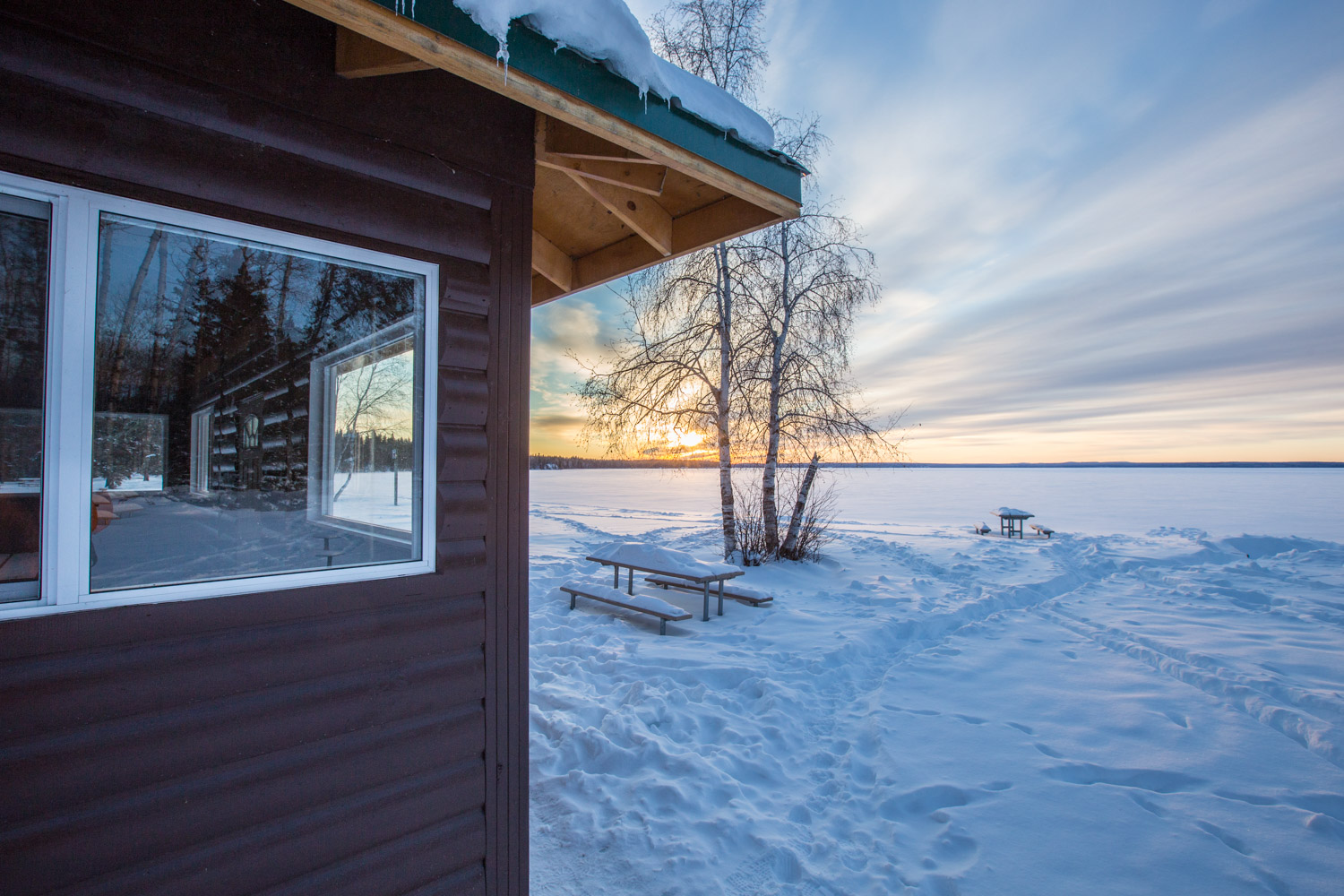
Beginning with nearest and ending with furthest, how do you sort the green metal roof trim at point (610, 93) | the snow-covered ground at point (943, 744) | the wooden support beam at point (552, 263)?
the green metal roof trim at point (610, 93)
the snow-covered ground at point (943, 744)
the wooden support beam at point (552, 263)

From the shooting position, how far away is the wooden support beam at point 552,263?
11.4 ft

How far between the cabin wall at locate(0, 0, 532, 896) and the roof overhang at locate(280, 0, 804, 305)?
281 mm

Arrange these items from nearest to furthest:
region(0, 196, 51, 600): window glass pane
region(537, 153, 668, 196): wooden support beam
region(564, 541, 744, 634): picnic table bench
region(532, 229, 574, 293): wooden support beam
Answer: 1. region(0, 196, 51, 600): window glass pane
2. region(537, 153, 668, 196): wooden support beam
3. region(532, 229, 574, 293): wooden support beam
4. region(564, 541, 744, 634): picnic table bench

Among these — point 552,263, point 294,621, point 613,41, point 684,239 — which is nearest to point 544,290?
point 552,263

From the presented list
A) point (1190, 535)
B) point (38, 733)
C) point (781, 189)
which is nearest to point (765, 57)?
point (781, 189)

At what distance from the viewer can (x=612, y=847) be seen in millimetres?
2607

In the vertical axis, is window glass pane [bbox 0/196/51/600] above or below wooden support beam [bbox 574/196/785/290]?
below

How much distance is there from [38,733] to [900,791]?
3.55m

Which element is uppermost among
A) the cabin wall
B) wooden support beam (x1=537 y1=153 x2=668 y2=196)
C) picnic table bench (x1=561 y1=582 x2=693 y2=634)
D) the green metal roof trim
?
wooden support beam (x1=537 y1=153 x2=668 y2=196)

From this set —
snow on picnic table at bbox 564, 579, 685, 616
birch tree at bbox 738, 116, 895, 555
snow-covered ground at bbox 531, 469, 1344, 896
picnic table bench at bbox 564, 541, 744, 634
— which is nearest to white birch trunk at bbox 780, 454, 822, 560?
birch tree at bbox 738, 116, 895, 555

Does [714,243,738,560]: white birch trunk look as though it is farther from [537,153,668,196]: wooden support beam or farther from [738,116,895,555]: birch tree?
[537,153,668,196]: wooden support beam

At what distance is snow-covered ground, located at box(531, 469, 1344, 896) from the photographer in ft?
8.38

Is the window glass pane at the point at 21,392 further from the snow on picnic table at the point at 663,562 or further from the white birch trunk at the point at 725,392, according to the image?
the white birch trunk at the point at 725,392

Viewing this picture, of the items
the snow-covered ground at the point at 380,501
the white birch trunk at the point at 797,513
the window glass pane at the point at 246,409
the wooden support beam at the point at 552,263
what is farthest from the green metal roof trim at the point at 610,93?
the white birch trunk at the point at 797,513
